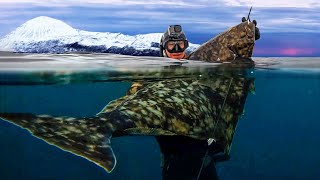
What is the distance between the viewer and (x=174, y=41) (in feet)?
31.3

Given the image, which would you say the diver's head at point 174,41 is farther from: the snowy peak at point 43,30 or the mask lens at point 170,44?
the snowy peak at point 43,30

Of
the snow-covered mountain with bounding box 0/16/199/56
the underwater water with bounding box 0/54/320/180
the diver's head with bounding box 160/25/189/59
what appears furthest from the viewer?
the underwater water with bounding box 0/54/320/180

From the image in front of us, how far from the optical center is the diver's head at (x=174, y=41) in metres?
9.49

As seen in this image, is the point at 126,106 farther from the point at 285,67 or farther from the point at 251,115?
the point at 251,115

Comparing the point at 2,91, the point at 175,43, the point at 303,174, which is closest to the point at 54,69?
the point at 175,43

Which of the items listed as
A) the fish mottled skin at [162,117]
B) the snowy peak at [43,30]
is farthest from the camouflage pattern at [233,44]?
the snowy peak at [43,30]

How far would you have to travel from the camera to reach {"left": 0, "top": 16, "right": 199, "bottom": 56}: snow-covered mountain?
10992 mm

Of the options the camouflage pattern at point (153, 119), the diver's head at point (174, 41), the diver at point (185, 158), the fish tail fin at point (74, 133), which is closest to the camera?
the fish tail fin at point (74, 133)

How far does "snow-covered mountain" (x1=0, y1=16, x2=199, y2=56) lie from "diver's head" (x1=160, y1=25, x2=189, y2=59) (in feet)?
4.36

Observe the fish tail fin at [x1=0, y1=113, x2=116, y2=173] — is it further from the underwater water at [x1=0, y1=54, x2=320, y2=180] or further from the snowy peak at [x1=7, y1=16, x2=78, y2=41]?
the snowy peak at [x1=7, y1=16, x2=78, y2=41]

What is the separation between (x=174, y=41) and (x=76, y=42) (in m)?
3.44

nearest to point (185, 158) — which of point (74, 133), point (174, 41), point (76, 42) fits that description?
point (174, 41)

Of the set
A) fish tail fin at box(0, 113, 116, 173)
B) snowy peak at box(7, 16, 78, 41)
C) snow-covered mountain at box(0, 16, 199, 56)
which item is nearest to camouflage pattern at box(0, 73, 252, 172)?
fish tail fin at box(0, 113, 116, 173)

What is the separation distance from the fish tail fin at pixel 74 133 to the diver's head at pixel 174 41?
506cm
